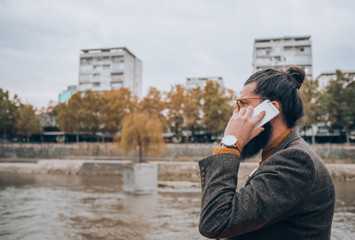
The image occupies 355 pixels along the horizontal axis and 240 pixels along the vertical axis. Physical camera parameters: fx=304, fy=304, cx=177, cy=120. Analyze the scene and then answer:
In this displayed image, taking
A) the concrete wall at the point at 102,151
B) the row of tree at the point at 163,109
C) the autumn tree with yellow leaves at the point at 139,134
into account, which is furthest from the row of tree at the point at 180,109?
the autumn tree with yellow leaves at the point at 139,134

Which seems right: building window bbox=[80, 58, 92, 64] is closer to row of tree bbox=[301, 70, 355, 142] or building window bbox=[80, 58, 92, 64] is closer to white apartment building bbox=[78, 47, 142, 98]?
white apartment building bbox=[78, 47, 142, 98]

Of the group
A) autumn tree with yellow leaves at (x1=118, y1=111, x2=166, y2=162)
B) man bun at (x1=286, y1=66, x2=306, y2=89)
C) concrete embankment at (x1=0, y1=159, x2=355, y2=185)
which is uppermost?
man bun at (x1=286, y1=66, x2=306, y2=89)

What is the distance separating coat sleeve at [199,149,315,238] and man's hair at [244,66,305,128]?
327 millimetres

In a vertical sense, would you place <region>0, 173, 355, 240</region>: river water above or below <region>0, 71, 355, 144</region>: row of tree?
below

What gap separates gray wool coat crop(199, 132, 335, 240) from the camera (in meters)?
1.32

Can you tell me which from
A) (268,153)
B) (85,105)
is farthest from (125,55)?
(268,153)

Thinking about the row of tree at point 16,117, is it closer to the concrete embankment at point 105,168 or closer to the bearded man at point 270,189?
the concrete embankment at point 105,168

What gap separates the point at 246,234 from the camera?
149cm

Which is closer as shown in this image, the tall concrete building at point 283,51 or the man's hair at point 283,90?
the man's hair at point 283,90

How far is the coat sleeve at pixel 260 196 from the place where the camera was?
1315mm

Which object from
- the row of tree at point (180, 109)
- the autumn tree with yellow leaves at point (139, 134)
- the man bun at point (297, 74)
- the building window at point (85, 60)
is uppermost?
the building window at point (85, 60)

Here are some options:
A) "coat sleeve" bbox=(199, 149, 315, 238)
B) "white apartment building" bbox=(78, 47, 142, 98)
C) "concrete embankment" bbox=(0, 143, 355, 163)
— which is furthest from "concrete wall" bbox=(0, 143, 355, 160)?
"coat sleeve" bbox=(199, 149, 315, 238)

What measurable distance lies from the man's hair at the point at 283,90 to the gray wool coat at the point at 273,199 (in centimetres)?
21

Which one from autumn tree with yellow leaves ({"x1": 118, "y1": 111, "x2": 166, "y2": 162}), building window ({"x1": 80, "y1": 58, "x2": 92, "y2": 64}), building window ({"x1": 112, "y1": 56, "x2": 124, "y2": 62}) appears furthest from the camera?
building window ({"x1": 80, "y1": 58, "x2": 92, "y2": 64})
